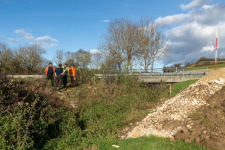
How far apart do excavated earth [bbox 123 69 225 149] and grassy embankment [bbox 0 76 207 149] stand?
18.7 inches

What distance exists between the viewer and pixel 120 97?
12.5m

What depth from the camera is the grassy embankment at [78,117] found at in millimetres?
5762

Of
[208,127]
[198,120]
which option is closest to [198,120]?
[198,120]

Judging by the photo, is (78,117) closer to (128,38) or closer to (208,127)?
(208,127)

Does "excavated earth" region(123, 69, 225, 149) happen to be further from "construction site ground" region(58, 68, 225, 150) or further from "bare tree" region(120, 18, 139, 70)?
"bare tree" region(120, 18, 139, 70)

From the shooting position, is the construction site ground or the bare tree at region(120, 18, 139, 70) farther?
the bare tree at region(120, 18, 139, 70)

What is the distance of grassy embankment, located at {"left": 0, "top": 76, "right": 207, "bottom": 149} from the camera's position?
18.9ft

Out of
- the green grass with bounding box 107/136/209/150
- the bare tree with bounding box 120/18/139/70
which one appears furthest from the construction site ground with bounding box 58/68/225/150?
the bare tree with bounding box 120/18/139/70

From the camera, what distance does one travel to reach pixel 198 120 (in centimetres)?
618

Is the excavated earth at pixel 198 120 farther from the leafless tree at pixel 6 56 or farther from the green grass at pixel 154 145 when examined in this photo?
the leafless tree at pixel 6 56

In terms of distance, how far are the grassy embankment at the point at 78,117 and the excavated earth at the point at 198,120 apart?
475 mm

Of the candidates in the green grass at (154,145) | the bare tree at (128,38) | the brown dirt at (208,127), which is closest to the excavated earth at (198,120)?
the brown dirt at (208,127)

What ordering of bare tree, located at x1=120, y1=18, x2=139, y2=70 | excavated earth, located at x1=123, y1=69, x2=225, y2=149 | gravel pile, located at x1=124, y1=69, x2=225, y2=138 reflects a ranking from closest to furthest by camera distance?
excavated earth, located at x1=123, y1=69, x2=225, y2=149 < gravel pile, located at x1=124, y1=69, x2=225, y2=138 < bare tree, located at x1=120, y1=18, x2=139, y2=70

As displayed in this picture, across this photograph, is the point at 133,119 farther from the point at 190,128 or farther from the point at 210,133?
the point at 210,133
